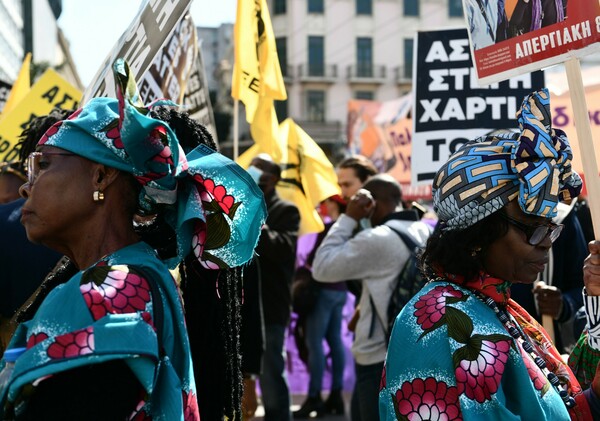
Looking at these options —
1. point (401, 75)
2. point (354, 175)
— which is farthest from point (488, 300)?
point (401, 75)

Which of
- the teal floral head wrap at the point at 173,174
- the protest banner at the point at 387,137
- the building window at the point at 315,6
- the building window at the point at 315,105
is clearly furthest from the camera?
the building window at the point at 315,105

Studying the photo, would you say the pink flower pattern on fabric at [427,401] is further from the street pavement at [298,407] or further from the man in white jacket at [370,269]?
the street pavement at [298,407]

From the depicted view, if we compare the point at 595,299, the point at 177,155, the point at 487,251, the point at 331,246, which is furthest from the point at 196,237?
the point at 331,246

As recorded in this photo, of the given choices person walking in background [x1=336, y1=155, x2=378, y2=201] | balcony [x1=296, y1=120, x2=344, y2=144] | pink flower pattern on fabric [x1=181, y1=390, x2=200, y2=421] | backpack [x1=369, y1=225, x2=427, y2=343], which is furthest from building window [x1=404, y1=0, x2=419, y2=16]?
pink flower pattern on fabric [x1=181, y1=390, x2=200, y2=421]

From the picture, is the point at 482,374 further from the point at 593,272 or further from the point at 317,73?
the point at 317,73

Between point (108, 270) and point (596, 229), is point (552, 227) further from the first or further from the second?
point (108, 270)

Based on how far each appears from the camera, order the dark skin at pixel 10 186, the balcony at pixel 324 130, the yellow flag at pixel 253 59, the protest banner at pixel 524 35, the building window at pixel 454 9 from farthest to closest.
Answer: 1. the building window at pixel 454 9
2. the balcony at pixel 324 130
3. the yellow flag at pixel 253 59
4. the dark skin at pixel 10 186
5. the protest banner at pixel 524 35

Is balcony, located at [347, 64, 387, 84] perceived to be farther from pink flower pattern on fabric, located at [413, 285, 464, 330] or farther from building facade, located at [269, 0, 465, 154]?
pink flower pattern on fabric, located at [413, 285, 464, 330]

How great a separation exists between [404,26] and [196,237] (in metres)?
57.0

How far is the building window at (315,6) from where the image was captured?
5575cm

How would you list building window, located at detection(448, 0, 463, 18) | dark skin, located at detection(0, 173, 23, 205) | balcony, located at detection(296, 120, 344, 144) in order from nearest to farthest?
dark skin, located at detection(0, 173, 23, 205), balcony, located at detection(296, 120, 344, 144), building window, located at detection(448, 0, 463, 18)

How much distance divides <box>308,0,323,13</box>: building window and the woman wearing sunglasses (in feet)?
179

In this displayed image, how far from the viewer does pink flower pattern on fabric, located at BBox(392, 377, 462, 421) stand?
213cm

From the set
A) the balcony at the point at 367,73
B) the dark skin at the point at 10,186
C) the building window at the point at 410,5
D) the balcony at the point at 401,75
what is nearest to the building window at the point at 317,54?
the balcony at the point at 367,73
